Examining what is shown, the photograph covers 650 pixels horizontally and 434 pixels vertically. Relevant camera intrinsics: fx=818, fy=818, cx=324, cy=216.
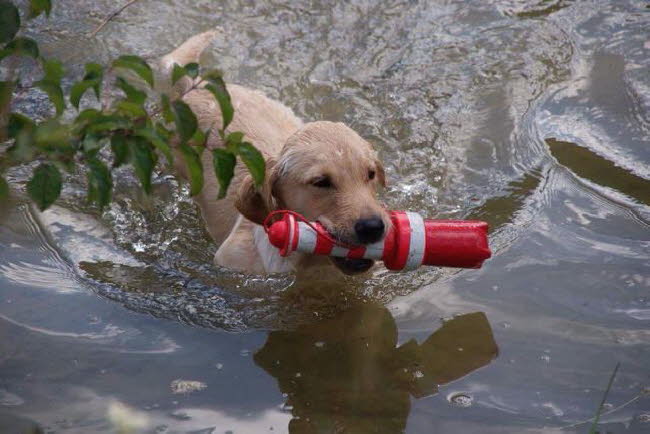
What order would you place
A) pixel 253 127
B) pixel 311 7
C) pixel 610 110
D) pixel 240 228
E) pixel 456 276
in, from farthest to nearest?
1. pixel 311 7
2. pixel 610 110
3. pixel 253 127
4. pixel 240 228
5. pixel 456 276

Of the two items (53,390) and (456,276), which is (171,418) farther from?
(456,276)

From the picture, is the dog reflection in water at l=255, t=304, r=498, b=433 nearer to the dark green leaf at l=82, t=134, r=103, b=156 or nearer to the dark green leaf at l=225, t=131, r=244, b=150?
the dark green leaf at l=225, t=131, r=244, b=150

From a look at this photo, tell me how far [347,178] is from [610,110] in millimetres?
2980

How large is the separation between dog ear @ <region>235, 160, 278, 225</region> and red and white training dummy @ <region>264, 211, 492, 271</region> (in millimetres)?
331

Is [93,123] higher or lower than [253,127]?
higher

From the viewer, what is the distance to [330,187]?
3957 mm

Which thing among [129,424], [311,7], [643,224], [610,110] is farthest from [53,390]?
[311,7]

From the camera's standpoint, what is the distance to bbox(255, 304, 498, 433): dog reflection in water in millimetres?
3494

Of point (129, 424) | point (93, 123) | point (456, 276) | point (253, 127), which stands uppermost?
point (93, 123)

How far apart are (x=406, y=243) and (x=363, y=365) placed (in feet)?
2.00

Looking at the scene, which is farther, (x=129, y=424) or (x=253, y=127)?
(x=253, y=127)

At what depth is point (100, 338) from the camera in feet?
13.0

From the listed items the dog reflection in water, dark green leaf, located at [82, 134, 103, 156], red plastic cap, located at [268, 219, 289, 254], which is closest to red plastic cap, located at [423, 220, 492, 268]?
the dog reflection in water

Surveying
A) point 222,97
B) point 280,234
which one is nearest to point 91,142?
point 222,97
